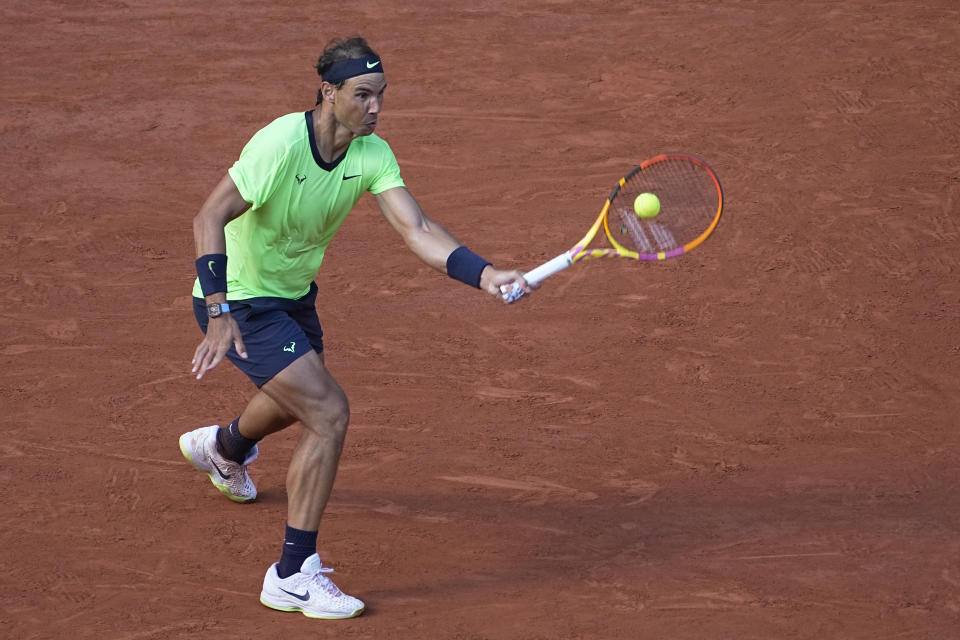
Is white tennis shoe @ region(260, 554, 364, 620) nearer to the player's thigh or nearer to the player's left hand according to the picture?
the player's thigh

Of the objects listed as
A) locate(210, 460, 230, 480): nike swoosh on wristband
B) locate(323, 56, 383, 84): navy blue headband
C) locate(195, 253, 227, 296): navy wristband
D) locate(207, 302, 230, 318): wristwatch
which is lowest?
locate(210, 460, 230, 480): nike swoosh on wristband

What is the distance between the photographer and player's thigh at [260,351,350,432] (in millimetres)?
4969

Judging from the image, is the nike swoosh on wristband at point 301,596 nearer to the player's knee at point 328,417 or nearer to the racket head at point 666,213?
the player's knee at point 328,417

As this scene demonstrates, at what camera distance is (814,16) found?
1123 centimetres

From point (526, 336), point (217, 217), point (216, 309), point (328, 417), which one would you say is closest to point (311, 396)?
point (328, 417)

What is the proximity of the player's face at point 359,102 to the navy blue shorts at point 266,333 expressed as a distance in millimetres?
836

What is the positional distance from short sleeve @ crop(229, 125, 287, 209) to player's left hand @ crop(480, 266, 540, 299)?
3.02 feet

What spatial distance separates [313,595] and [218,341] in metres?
1.13

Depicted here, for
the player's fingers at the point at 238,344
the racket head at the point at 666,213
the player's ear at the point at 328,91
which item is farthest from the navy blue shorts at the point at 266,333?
the racket head at the point at 666,213

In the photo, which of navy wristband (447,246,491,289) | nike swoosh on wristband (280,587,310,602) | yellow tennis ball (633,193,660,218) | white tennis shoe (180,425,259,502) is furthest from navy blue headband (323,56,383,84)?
nike swoosh on wristband (280,587,310,602)

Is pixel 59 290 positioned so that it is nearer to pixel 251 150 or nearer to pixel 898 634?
pixel 251 150

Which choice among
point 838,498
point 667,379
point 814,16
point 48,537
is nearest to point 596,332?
point 667,379

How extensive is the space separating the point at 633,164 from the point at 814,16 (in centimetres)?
314

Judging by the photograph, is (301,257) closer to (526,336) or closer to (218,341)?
(218,341)
